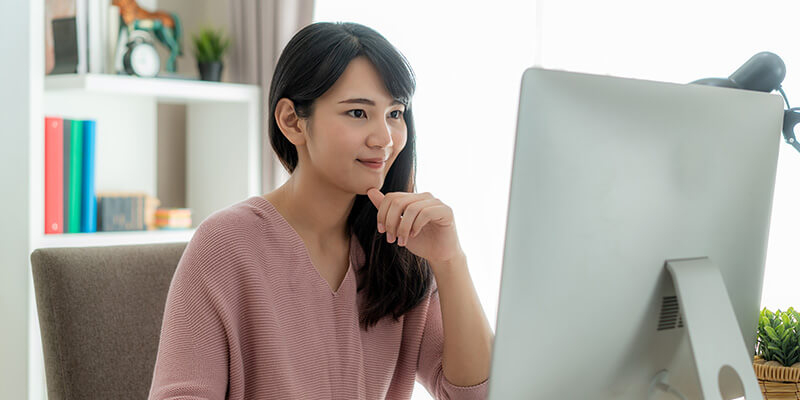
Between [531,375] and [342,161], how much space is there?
0.54 meters

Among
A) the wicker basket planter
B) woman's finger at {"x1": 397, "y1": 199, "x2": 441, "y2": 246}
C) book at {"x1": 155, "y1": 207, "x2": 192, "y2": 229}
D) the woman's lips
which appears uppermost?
the woman's lips

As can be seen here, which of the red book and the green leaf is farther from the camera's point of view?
the red book

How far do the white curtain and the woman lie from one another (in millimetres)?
1497

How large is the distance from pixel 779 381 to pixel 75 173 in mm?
2069

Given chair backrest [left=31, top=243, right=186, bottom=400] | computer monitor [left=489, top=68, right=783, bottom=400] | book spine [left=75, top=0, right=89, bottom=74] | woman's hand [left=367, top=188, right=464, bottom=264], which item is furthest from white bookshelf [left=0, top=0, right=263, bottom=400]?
computer monitor [left=489, top=68, right=783, bottom=400]

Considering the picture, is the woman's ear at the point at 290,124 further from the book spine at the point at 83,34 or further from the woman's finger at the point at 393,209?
the book spine at the point at 83,34

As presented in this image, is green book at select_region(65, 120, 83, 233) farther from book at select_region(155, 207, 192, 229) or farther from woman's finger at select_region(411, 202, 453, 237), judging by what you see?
woman's finger at select_region(411, 202, 453, 237)

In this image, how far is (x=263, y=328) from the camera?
115cm

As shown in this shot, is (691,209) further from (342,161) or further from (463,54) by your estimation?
(463,54)

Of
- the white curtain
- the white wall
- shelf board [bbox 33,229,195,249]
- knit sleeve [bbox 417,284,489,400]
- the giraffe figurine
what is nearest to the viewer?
knit sleeve [bbox 417,284,489,400]

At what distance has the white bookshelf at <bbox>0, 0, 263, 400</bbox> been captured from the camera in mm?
2201

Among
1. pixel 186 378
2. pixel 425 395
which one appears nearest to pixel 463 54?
pixel 425 395

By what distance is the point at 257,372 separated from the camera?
1155 millimetres

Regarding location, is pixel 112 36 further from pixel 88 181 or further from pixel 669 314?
pixel 669 314
